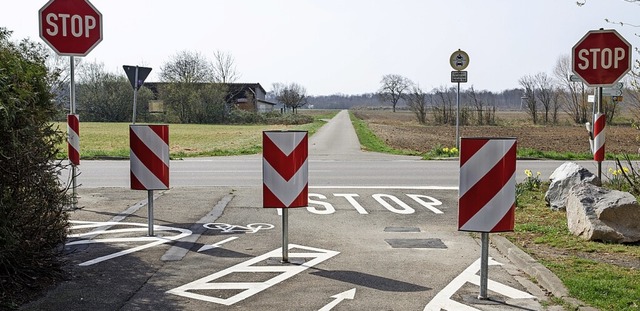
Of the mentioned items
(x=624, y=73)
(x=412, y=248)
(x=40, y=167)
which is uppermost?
(x=624, y=73)

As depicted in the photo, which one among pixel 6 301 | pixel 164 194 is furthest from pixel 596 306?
pixel 164 194

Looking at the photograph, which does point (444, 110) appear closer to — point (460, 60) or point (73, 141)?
point (460, 60)

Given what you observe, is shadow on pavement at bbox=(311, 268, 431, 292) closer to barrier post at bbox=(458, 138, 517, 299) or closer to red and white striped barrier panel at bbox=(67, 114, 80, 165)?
barrier post at bbox=(458, 138, 517, 299)

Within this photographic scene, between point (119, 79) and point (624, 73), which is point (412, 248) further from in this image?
point (119, 79)

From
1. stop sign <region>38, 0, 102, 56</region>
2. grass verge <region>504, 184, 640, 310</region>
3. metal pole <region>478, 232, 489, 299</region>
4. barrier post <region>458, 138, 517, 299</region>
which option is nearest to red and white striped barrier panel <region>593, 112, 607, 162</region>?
grass verge <region>504, 184, 640, 310</region>

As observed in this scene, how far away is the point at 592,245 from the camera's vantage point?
25.4ft

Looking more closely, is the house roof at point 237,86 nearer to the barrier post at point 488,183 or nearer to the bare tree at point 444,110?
the bare tree at point 444,110

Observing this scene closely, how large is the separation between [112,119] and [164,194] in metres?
68.6

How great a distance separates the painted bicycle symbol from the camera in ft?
29.4

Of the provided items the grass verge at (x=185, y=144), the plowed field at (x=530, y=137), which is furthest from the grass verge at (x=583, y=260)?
the plowed field at (x=530, y=137)

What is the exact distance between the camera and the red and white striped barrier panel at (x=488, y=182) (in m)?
5.55

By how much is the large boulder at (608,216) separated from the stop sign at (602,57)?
278 cm

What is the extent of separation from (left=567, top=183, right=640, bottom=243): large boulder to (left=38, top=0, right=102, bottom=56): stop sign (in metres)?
7.34

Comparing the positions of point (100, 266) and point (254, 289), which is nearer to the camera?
point (254, 289)
